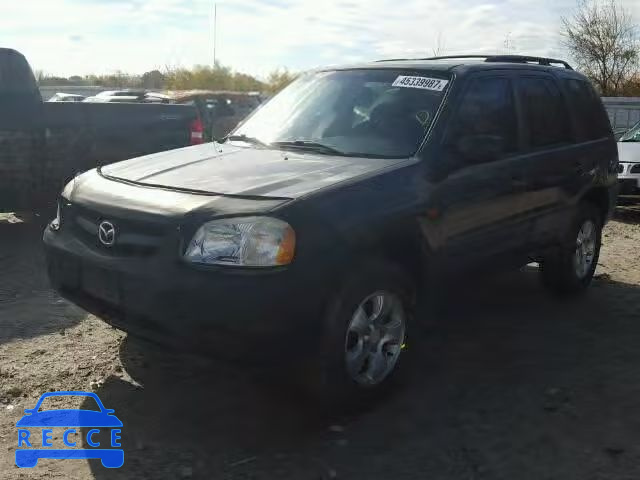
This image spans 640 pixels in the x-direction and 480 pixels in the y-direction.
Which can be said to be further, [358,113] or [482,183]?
[358,113]

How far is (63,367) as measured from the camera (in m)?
4.27

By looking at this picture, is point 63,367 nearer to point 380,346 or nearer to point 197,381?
point 197,381

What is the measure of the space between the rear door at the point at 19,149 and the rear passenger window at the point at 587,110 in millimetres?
5090

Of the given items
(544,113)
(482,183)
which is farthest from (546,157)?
(482,183)

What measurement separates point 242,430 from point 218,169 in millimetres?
1370

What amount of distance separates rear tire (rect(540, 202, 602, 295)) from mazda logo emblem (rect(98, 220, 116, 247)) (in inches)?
129

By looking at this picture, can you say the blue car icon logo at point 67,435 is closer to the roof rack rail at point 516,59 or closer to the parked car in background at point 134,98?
the roof rack rail at point 516,59

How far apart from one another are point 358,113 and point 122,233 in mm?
1707

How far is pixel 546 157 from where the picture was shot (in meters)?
5.01

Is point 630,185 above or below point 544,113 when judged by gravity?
below

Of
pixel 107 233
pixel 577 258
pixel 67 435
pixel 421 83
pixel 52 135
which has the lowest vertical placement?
pixel 67 435

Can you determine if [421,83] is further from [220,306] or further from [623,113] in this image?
[623,113]

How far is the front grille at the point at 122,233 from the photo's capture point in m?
3.32

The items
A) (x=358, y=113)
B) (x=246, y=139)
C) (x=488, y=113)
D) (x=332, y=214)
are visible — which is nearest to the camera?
(x=332, y=214)
